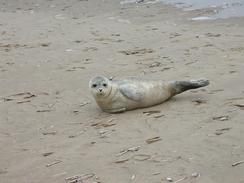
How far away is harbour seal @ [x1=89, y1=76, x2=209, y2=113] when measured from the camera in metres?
5.69

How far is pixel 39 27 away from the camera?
12.4 metres

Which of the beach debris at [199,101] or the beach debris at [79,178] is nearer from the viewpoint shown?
the beach debris at [79,178]

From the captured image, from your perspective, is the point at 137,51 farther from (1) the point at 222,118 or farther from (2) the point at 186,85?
(1) the point at 222,118

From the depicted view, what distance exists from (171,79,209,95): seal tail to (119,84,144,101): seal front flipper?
35 centimetres

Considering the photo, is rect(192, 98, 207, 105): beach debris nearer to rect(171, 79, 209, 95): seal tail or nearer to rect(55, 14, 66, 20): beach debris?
rect(171, 79, 209, 95): seal tail

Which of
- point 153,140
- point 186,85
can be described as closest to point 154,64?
point 186,85

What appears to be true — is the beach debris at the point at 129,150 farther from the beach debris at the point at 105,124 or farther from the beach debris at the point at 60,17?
the beach debris at the point at 60,17

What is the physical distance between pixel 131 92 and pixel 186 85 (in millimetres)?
536

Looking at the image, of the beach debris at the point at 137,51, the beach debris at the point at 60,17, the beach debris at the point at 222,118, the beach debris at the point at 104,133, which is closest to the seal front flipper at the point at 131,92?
the beach debris at the point at 104,133

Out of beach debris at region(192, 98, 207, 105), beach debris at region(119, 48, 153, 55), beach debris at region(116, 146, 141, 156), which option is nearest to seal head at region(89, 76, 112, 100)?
beach debris at region(192, 98, 207, 105)

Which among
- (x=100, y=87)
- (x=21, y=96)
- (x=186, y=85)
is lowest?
(x=21, y=96)

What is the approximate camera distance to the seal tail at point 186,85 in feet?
19.0

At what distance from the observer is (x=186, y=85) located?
5867 millimetres

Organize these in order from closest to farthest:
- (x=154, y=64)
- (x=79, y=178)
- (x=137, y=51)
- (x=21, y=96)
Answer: (x=79, y=178) < (x=21, y=96) < (x=154, y=64) < (x=137, y=51)
